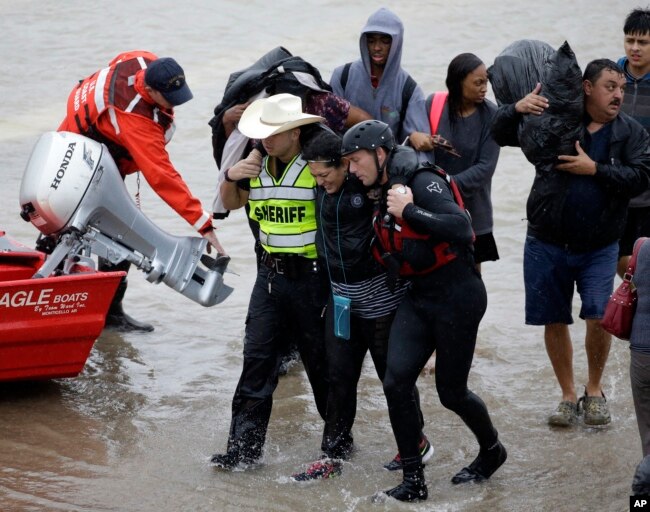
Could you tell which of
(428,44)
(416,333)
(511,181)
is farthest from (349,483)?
(428,44)

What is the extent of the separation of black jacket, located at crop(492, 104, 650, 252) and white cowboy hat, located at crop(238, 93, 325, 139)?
1245 mm

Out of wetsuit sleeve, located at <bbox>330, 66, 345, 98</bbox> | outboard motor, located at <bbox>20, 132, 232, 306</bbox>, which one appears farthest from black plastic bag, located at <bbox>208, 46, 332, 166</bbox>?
outboard motor, located at <bbox>20, 132, 232, 306</bbox>

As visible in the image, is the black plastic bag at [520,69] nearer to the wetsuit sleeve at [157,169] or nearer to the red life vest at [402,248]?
the red life vest at [402,248]

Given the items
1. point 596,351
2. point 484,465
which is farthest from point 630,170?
point 484,465

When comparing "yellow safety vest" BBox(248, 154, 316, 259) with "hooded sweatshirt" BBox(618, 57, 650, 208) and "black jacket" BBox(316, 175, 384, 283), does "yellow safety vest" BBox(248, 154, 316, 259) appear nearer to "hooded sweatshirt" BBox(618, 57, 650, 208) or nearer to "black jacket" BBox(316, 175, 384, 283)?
"black jacket" BBox(316, 175, 384, 283)

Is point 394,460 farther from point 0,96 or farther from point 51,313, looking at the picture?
point 0,96

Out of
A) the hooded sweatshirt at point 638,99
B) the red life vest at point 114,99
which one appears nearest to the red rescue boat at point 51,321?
the red life vest at point 114,99

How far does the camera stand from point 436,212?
5.39 m

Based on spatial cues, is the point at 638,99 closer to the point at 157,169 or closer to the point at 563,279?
the point at 563,279

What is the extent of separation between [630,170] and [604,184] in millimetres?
156

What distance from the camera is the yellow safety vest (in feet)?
19.4

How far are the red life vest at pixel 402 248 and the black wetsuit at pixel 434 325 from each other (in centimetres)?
3

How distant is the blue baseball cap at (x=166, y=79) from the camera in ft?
23.4

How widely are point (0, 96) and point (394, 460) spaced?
31.8ft
